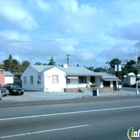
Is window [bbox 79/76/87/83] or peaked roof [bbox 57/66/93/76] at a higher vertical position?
peaked roof [bbox 57/66/93/76]

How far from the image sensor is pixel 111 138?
8.26m

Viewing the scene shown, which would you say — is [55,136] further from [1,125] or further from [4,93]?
[4,93]

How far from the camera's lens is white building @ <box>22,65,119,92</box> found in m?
44.8

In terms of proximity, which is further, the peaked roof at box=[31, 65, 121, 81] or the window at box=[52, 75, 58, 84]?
the peaked roof at box=[31, 65, 121, 81]

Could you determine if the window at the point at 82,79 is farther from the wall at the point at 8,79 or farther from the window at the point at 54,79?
the wall at the point at 8,79

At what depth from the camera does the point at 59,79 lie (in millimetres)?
45812

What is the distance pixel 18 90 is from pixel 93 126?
2743cm

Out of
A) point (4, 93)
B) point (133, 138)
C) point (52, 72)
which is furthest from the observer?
point (52, 72)

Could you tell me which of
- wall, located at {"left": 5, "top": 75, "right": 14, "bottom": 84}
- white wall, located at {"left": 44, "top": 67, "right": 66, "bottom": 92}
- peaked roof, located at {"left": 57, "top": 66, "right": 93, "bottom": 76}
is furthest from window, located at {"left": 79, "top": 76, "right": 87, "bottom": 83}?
wall, located at {"left": 5, "top": 75, "right": 14, "bottom": 84}

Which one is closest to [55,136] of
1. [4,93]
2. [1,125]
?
[1,125]

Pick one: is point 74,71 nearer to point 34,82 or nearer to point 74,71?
point 74,71

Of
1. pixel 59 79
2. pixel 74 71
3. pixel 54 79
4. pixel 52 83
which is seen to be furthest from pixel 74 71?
pixel 52 83

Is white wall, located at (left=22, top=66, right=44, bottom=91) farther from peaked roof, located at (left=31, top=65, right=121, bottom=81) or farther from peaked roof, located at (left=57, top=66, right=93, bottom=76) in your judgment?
peaked roof, located at (left=57, top=66, right=93, bottom=76)

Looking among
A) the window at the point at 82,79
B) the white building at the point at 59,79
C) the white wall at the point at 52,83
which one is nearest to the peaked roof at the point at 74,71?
the white building at the point at 59,79
